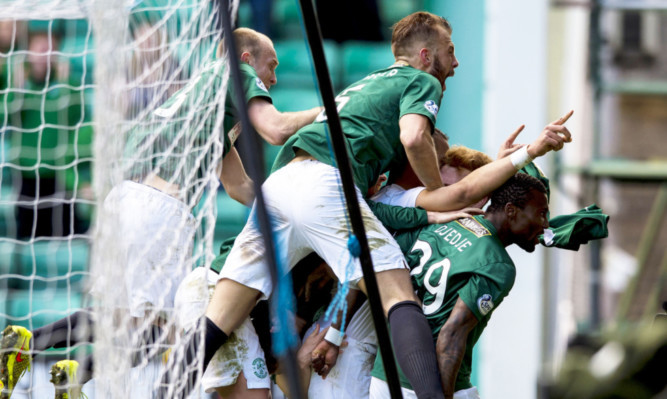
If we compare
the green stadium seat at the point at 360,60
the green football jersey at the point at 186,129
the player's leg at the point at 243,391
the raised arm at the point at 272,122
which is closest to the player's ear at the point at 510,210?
the raised arm at the point at 272,122

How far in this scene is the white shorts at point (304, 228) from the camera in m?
2.84

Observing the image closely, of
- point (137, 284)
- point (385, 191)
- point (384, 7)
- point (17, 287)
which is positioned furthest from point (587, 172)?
point (137, 284)

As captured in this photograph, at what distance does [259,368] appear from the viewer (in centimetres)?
302

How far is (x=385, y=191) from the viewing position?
3.11 m

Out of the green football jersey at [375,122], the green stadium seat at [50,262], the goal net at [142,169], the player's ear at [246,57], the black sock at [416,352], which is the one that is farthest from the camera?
the green stadium seat at [50,262]

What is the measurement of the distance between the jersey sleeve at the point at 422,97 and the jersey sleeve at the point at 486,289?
429mm

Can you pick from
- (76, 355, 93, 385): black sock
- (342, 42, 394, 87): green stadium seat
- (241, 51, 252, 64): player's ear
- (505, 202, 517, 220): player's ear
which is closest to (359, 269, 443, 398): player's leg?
(505, 202, 517, 220): player's ear

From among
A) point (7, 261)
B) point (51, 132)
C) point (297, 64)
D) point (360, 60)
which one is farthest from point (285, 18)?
point (7, 261)

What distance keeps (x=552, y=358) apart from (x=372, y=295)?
3.87 metres

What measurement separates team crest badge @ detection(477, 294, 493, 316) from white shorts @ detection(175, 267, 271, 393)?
0.65 meters

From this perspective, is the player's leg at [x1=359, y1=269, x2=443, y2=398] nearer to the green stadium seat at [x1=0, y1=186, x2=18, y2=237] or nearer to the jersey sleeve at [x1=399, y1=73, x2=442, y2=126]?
the jersey sleeve at [x1=399, y1=73, x2=442, y2=126]

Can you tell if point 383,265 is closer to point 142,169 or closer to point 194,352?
point 194,352

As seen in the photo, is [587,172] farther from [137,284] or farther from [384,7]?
[137,284]

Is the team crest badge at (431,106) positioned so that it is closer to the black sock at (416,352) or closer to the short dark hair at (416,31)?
the short dark hair at (416,31)
